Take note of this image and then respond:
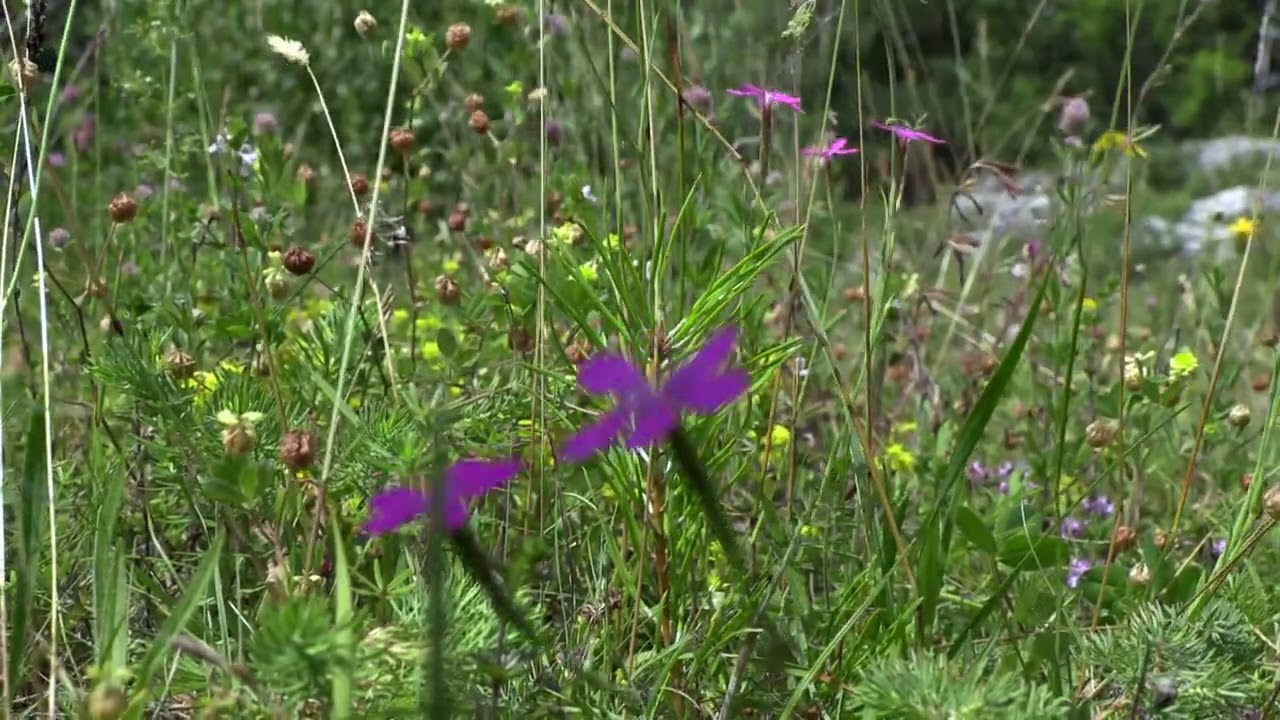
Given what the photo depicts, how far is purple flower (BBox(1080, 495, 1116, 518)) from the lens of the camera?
1297mm

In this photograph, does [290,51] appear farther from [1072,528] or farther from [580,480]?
[1072,528]

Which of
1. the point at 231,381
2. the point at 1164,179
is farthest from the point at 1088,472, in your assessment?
the point at 1164,179

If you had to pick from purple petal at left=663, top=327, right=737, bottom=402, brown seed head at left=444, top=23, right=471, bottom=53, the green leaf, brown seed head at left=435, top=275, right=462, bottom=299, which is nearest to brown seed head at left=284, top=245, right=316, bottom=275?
brown seed head at left=435, top=275, right=462, bottom=299

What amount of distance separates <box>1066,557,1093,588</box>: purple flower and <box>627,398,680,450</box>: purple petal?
0.71 metres

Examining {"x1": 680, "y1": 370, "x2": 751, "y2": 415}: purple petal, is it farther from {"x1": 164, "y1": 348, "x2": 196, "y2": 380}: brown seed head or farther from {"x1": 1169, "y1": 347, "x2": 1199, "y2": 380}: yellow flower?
{"x1": 1169, "y1": 347, "x2": 1199, "y2": 380}: yellow flower

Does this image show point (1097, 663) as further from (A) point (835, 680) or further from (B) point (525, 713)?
(B) point (525, 713)

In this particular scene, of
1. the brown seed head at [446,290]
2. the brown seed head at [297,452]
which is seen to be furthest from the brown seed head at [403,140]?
the brown seed head at [297,452]

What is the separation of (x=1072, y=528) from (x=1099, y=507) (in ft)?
0.31

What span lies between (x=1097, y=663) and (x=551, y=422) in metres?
0.41

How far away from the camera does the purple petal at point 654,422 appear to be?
0.39 m

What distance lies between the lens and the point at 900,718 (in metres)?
0.66

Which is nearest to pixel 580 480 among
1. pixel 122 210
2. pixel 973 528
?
pixel 973 528

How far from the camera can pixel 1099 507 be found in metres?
1.30

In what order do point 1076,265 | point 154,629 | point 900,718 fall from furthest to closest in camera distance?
point 1076,265 → point 154,629 → point 900,718
